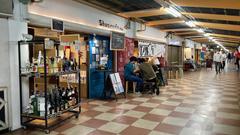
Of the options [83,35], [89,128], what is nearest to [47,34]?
[83,35]

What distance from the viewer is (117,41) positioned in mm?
7023

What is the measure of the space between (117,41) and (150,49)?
3042 mm

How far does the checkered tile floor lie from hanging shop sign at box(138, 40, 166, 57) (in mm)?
2850

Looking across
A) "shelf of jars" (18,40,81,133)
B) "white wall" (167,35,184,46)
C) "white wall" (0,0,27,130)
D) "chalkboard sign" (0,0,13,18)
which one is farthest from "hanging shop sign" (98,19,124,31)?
"white wall" (167,35,184,46)

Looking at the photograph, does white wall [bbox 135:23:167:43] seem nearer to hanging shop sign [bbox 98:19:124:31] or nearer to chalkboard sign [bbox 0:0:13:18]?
hanging shop sign [bbox 98:19:124:31]

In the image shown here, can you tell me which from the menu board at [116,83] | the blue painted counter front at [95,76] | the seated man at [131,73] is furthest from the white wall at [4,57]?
the seated man at [131,73]

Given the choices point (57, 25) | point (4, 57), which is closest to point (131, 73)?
point (57, 25)

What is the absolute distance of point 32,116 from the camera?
12.8 ft

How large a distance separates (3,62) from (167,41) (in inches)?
388

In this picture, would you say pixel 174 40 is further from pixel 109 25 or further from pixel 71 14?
pixel 71 14

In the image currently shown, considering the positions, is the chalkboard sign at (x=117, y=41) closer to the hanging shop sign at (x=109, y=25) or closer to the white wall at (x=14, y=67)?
the hanging shop sign at (x=109, y=25)

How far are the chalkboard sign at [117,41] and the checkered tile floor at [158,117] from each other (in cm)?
177

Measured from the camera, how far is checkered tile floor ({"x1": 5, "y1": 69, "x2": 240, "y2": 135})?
391cm

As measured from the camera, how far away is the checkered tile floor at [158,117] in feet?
12.8
